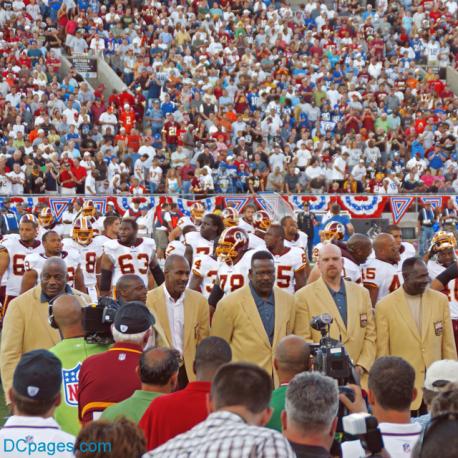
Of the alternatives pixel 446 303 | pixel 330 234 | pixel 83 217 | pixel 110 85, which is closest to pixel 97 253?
pixel 83 217

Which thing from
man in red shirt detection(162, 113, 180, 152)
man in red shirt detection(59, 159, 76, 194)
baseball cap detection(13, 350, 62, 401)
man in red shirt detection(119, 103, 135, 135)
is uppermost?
man in red shirt detection(119, 103, 135, 135)

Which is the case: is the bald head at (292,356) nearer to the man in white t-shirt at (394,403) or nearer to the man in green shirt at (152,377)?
the man in green shirt at (152,377)

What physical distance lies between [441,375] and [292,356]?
0.82 metres

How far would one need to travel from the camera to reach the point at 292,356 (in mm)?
5324

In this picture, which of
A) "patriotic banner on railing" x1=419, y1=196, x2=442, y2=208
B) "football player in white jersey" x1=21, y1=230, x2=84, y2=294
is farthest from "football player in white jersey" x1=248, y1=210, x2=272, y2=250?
"patriotic banner on railing" x1=419, y1=196, x2=442, y2=208

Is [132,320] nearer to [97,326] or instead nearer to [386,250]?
[97,326]

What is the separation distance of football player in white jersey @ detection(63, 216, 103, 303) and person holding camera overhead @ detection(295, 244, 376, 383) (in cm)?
440

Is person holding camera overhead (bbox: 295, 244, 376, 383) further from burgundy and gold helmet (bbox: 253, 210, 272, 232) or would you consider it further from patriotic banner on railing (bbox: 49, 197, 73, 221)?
patriotic banner on railing (bbox: 49, 197, 73, 221)

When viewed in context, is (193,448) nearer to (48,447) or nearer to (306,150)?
(48,447)

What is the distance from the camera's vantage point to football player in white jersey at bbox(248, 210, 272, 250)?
36.4 feet

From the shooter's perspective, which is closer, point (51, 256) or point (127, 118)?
point (51, 256)

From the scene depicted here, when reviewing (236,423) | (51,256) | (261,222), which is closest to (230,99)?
(261,222)

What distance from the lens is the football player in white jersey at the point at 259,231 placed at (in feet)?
36.4

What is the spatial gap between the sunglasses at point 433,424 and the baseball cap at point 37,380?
1.48 m
